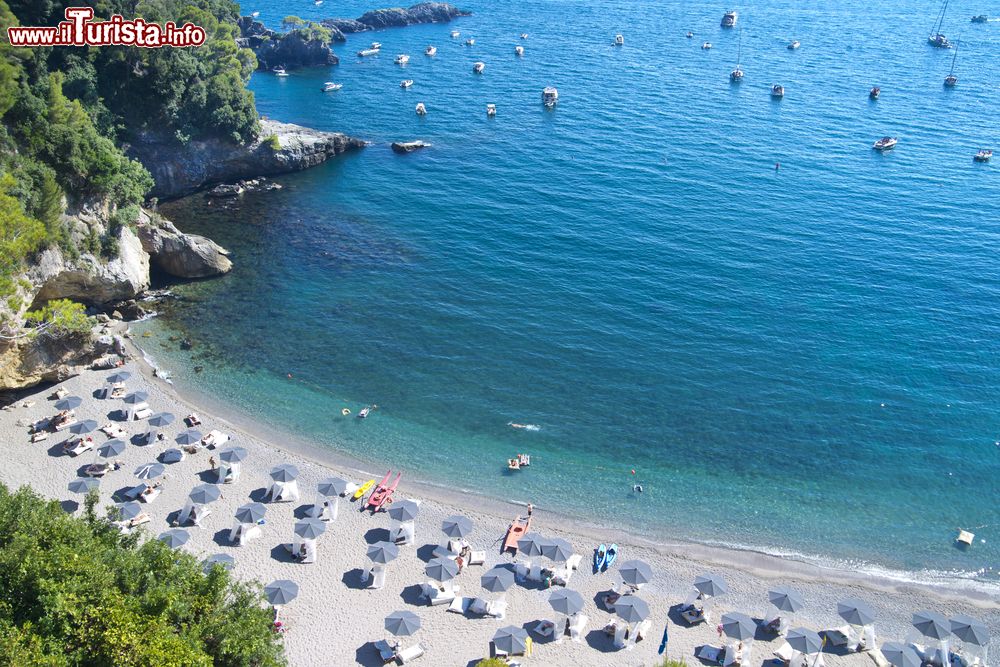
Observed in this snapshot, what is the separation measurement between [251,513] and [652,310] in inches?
1519

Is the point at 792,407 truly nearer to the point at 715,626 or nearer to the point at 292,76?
the point at 715,626

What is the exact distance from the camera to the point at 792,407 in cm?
5644

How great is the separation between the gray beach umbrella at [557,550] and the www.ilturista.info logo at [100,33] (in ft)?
193

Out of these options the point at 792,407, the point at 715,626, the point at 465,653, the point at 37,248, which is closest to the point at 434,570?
the point at 465,653

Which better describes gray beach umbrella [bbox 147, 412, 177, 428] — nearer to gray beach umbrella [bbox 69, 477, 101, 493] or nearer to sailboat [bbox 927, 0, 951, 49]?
gray beach umbrella [bbox 69, 477, 101, 493]

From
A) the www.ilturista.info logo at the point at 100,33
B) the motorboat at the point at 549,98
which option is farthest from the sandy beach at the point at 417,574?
the motorboat at the point at 549,98

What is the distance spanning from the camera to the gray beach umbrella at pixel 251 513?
44.1 meters

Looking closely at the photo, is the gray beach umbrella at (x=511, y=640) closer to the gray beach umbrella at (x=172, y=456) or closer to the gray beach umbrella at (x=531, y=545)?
the gray beach umbrella at (x=531, y=545)

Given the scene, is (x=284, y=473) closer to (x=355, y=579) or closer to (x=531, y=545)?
(x=355, y=579)

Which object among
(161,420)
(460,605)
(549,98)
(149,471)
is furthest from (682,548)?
(549,98)

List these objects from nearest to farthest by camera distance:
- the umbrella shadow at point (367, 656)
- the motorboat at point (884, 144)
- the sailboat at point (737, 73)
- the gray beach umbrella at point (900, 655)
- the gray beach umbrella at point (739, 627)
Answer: the umbrella shadow at point (367, 656) → the gray beach umbrella at point (900, 655) → the gray beach umbrella at point (739, 627) → the motorboat at point (884, 144) → the sailboat at point (737, 73)

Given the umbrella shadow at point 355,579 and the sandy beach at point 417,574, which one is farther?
the umbrella shadow at point 355,579

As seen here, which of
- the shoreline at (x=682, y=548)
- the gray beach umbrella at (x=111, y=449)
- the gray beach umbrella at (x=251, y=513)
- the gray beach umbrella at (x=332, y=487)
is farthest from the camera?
the gray beach umbrella at (x=111, y=449)

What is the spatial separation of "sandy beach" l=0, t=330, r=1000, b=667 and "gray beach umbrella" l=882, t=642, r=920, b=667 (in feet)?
4.06
